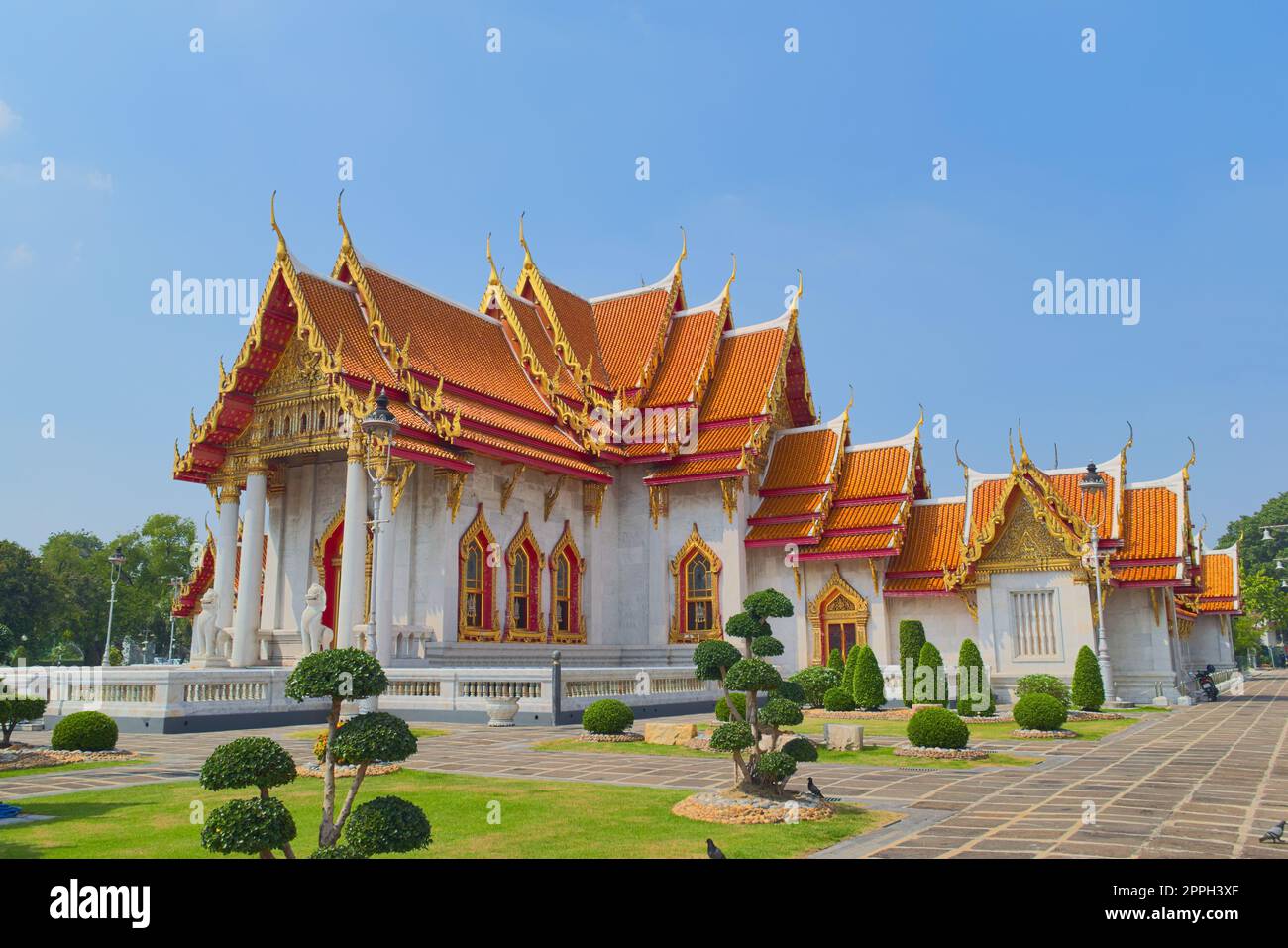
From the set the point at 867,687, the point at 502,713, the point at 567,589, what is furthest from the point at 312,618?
the point at 867,687

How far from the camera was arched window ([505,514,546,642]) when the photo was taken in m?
27.6

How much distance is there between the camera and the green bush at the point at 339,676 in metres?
5.66

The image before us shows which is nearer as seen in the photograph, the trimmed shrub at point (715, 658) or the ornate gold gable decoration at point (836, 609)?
the trimmed shrub at point (715, 658)

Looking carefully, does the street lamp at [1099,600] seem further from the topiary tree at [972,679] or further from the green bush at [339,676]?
the green bush at [339,676]

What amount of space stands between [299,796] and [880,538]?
871 inches

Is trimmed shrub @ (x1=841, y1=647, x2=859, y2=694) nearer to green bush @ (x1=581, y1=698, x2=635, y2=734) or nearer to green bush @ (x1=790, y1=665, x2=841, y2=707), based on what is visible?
green bush @ (x1=790, y1=665, x2=841, y2=707)

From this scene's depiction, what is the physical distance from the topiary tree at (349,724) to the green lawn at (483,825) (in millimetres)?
1592

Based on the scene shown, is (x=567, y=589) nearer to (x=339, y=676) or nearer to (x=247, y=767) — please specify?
(x=339, y=676)

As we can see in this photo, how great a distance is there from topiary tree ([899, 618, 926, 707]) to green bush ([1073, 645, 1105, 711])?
11.6 ft

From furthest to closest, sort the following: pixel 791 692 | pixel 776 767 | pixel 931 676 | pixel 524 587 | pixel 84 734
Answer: pixel 524 587 < pixel 931 676 < pixel 84 734 < pixel 791 692 < pixel 776 767

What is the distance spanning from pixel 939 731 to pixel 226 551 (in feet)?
63.1

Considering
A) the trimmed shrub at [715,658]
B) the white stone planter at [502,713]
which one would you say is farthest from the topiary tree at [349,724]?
the white stone planter at [502,713]

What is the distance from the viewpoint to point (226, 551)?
85.1 feet

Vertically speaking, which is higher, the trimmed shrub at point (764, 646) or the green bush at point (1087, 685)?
the trimmed shrub at point (764, 646)
